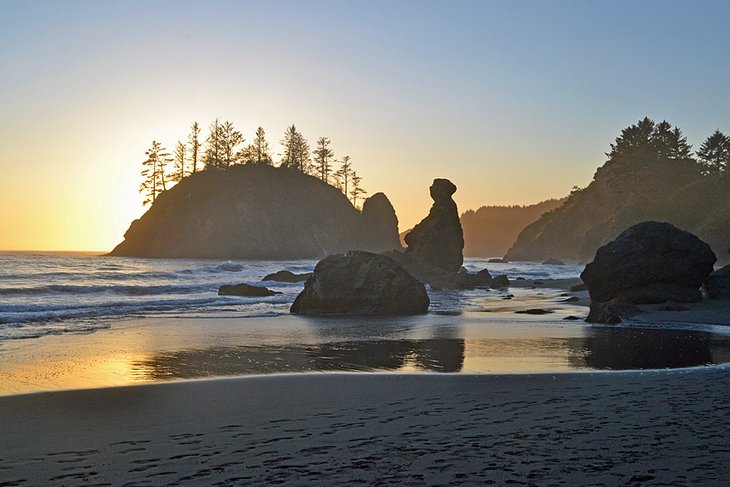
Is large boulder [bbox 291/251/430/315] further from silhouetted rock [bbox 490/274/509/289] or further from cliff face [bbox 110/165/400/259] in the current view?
cliff face [bbox 110/165/400/259]

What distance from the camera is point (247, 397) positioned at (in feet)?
23.9

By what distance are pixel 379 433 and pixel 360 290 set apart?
16.2 metres

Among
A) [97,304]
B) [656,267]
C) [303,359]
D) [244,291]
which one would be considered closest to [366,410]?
[303,359]

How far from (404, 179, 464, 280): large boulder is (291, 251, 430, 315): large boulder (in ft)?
90.4

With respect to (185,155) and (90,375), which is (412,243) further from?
(185,155)

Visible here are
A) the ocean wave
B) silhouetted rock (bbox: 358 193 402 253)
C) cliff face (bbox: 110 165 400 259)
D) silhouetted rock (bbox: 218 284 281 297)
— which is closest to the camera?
the ocean wave

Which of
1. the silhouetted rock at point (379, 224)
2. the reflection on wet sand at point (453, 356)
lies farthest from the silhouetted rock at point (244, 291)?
the silhouetted rock at point (379, 224)

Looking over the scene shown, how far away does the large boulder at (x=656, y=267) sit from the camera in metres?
20.7

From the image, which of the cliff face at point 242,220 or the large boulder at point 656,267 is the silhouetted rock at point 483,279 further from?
the cliff face at point 242,220

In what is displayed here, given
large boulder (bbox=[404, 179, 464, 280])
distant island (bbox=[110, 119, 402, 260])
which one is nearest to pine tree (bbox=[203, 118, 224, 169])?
distant island (bbox=[110, 119, 402, 260])

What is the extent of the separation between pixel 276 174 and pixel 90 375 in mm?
96349

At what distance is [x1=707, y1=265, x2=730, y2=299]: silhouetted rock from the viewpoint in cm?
2067

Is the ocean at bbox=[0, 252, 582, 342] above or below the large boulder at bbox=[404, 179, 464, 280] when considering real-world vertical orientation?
below

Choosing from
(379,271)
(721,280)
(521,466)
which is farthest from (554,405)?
(721,280)
